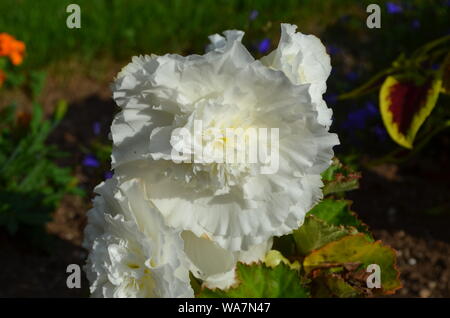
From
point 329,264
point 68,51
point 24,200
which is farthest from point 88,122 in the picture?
point 329,264

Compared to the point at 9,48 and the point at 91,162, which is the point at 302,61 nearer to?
the point at 91,162

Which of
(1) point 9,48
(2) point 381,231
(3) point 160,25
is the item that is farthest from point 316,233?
(3) point 160,25

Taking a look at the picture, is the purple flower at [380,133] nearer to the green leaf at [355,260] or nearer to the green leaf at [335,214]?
the green leaf at [335,214]

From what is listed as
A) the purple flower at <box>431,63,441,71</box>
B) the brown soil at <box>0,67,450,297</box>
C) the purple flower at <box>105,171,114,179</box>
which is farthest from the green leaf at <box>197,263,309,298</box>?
the purple flower at <box>431,63,441,71</box>

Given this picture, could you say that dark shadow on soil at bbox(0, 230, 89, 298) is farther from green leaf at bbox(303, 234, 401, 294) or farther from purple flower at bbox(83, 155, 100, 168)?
green leaf at bbox(303, 234, 401, 294)

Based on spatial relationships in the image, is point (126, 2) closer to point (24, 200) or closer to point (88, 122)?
point (88, 122)
